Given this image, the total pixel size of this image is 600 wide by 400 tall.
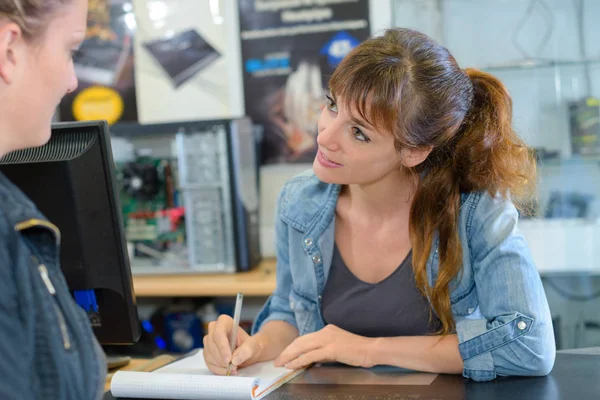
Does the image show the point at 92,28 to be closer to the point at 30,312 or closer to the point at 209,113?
the point at 209,113

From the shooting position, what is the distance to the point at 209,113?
269 centimetres

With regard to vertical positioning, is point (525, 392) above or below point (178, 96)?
below

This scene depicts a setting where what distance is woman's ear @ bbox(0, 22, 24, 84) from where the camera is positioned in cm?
66

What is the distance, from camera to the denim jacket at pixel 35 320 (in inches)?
25.3

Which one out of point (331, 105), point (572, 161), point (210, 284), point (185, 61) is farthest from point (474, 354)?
point (185, 61)

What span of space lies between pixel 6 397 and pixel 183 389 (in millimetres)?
485

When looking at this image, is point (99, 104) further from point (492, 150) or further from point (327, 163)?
point (492, 150)

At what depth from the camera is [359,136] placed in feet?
4.34

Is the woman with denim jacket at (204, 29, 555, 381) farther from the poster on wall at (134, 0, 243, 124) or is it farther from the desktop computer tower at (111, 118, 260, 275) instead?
the poster on wall at (134, 0, 243, 124)

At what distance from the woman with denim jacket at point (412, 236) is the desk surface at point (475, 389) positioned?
0.03 metres

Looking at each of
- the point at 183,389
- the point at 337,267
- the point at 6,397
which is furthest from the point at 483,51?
the point at 6,397

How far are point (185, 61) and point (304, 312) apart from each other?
59.1 inches

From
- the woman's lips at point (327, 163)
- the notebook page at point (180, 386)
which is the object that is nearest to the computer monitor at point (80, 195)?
the notebook page at point (180, 386)

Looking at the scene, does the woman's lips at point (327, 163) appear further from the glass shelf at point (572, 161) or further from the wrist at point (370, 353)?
the glass shelf at point (572, 161)
